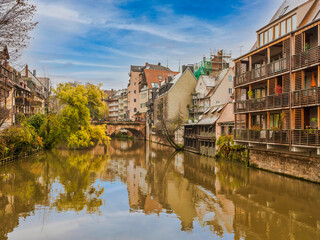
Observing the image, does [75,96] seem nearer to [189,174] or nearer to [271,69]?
[189,174]

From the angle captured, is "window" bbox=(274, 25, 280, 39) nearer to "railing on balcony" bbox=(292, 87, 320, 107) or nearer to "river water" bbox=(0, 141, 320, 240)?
"railing on balcony" bbox=(292, 87, 320, 107)

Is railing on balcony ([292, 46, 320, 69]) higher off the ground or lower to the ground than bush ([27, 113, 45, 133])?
higher

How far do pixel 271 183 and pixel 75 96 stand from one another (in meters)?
35.2

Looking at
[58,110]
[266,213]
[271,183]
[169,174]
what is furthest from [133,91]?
[266,213]

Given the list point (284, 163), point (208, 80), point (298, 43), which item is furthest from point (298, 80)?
point (208, 80)

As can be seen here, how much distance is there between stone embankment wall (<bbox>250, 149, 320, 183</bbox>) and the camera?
21219mm

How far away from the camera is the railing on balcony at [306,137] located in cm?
2008

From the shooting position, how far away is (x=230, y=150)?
1366 inches

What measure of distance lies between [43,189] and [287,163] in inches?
670

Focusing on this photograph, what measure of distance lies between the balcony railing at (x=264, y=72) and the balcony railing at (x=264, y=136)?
14.7ft

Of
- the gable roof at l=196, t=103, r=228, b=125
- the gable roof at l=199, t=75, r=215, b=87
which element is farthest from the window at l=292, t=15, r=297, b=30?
the gable roof at l=199, t=75, r=215, b=87

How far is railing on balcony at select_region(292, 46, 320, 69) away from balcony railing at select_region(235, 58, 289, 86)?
40.0 inches

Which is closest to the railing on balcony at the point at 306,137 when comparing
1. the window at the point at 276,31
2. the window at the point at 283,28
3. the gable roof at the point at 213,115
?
the window at the point at 283,28

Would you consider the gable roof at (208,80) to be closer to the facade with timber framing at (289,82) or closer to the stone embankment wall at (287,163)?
the facade with timber framing at (289,82)
